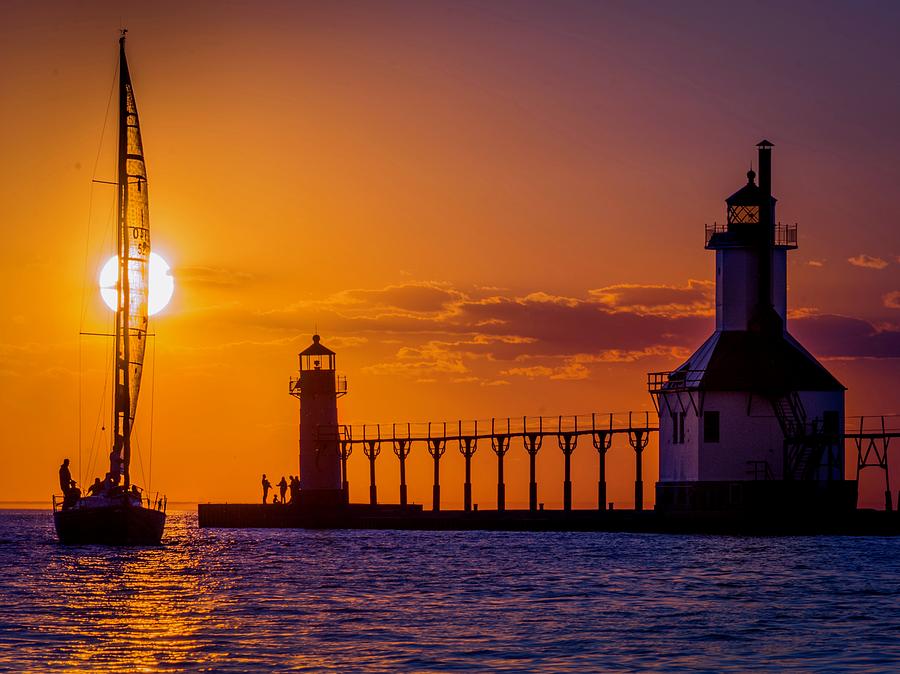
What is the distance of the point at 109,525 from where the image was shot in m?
68.4

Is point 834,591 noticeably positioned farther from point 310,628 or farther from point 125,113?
point 125,113

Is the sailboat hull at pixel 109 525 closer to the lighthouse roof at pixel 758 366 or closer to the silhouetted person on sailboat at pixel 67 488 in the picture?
the silhouetted person on sailboat at pixel 67 488

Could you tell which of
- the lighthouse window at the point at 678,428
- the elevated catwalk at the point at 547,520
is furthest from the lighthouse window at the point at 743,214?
the elevated catwalk at the point at 547,520

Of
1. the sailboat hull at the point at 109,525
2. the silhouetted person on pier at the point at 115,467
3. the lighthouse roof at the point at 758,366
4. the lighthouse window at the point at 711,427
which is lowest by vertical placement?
the sailboat hull at the point at 109,525

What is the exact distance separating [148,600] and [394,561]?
19.8 m

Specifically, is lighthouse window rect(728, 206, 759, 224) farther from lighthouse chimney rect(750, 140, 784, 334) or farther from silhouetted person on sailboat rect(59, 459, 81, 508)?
silhouetted person on sailboat rect(59, 459, 81, 508)

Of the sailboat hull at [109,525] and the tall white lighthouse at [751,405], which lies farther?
the tall white lighthouse at [751,405]

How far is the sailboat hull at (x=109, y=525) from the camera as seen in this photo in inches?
2685

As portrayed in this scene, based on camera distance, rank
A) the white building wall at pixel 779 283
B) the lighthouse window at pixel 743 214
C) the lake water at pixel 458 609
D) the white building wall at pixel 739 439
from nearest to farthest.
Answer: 1. the lake water at pixel 458 609
2. the white building wall at pixel 739 439
3. the white building wall at pixel 779 283
4. the lighthouse window at pixel 743 214

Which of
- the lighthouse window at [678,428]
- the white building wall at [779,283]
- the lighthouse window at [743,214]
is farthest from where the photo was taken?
the lighthouse window at [743,214]

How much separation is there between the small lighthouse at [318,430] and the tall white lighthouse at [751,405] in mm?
20488

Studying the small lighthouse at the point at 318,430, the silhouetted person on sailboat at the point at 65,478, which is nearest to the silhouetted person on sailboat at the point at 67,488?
the silhouetted person on sailboat at the point at 65,478

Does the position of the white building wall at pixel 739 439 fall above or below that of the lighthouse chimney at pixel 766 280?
below

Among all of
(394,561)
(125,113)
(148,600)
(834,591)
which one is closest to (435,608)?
(148,600)
